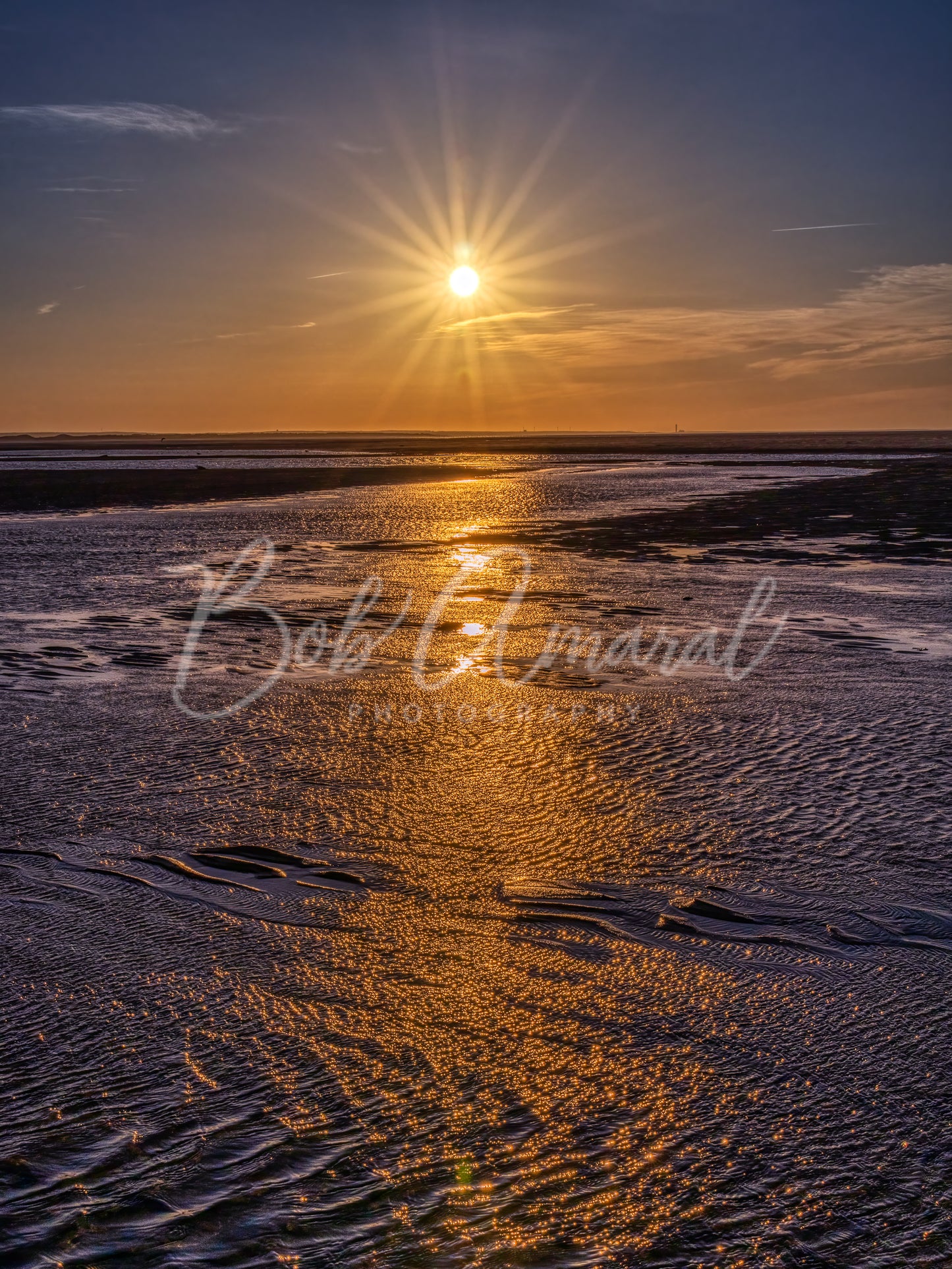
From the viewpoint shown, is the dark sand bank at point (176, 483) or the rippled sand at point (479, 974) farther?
the dark sand bank at point (176, 483)

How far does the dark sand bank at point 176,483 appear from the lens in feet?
148

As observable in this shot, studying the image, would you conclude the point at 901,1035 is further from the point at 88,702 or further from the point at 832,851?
the point at 88,702

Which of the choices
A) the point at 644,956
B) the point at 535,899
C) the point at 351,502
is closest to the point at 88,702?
the point at 535,899

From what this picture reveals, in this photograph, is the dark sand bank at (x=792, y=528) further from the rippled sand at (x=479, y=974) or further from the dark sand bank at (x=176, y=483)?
the dark sand bank at (x=176, y=483)

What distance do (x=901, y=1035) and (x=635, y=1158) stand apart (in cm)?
153
